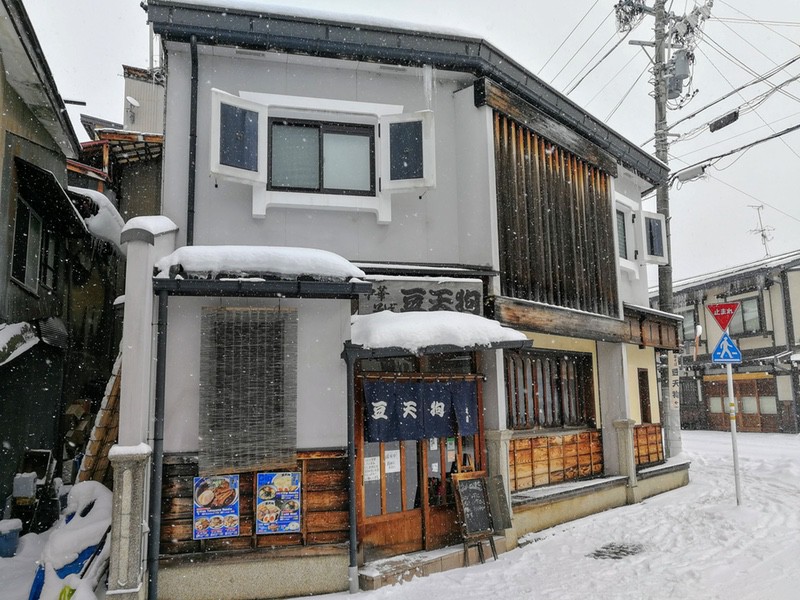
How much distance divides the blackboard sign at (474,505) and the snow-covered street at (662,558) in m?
0.53

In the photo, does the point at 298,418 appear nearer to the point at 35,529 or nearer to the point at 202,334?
the point at 202,334

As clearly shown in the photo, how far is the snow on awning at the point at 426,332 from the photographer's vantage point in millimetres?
7945

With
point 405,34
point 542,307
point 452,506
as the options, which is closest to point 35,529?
point 452,506

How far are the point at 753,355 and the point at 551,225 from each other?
79.8ft

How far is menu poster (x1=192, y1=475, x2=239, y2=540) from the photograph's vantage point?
23.5ft

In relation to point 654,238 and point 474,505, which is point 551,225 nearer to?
point 654,238

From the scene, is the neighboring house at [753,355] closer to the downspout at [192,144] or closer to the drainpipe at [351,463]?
the drainpipe at [351,463]

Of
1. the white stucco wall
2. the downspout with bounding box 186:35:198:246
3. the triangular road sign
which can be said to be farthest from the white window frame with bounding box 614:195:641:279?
the downspout with bounding box 186:35:198:246

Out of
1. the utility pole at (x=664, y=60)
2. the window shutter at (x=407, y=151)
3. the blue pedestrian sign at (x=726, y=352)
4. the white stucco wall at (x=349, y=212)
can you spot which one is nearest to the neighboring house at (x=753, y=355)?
the utility pole at (x=664, y=60)

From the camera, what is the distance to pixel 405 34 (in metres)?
9.64

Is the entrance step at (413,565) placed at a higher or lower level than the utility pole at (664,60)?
lower

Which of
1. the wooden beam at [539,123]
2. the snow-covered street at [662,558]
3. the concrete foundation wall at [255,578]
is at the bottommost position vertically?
the snow-covered street at [662,558]

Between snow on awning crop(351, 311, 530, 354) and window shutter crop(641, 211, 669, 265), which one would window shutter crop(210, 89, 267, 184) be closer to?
snow on awning crop(351, 311, 530, 354)

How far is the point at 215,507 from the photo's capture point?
7230mm
